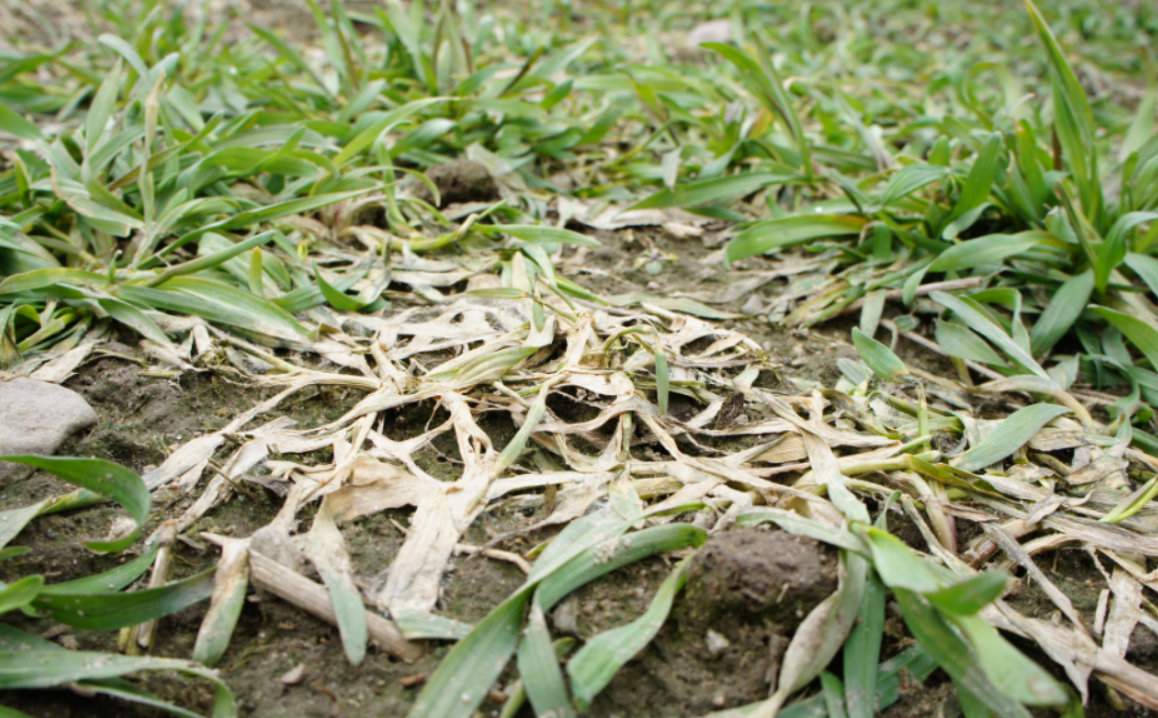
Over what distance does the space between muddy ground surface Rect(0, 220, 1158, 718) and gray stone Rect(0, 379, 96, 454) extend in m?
0.03

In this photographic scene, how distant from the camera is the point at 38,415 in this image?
1574mm

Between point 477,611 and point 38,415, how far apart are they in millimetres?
794

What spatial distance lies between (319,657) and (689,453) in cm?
70

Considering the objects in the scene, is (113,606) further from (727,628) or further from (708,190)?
(708,190)

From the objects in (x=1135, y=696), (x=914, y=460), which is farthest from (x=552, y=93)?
(x=1135, y=696)

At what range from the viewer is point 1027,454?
5.88 ft

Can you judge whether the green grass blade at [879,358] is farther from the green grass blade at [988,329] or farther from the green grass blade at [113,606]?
the green grass blade at [113,606]

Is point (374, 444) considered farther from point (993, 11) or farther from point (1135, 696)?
point (993, 11)

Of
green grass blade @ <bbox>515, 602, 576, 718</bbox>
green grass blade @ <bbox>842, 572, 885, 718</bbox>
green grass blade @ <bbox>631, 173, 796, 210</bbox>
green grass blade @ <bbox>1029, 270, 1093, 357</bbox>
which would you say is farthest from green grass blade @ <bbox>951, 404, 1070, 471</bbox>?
green grass blade @ <bbox>631, 173, 796, 210</bbox>

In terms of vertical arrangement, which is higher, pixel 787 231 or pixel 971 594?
pixel 971 594

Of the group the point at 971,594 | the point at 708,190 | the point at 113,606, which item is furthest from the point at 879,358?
the point at 113,606

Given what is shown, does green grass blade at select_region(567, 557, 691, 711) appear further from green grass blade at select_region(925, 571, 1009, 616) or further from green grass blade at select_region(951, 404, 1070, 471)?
green grass blade at select_region(951, 404, 1070, 471)

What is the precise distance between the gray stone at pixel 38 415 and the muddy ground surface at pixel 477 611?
0.03m

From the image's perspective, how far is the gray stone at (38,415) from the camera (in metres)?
1.52
